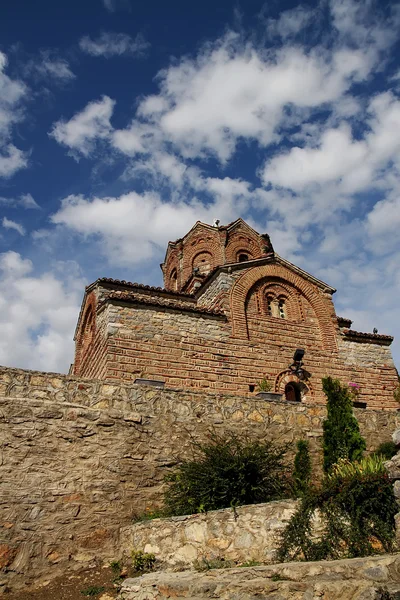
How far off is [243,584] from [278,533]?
4.96ft

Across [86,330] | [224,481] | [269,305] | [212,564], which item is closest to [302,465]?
[224,481]

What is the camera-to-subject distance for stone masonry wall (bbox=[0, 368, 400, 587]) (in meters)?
→ 6.73

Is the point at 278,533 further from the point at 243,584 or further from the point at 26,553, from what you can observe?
the point at 26,553

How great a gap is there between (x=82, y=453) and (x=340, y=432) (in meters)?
4.84

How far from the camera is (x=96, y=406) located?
8078 mm

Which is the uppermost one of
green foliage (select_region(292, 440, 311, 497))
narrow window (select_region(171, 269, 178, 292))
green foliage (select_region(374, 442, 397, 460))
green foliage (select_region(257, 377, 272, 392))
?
narrow window (select_region(171, 269, 178, 292))

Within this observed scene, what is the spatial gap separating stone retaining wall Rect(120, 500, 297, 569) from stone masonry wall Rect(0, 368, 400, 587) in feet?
3.09

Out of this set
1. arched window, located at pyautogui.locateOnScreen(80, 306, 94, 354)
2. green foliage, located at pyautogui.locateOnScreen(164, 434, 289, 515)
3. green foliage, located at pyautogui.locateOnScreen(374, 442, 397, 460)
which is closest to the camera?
green foliage, located at pyautogui.locateOnScreen(164, 434, 289, 515)

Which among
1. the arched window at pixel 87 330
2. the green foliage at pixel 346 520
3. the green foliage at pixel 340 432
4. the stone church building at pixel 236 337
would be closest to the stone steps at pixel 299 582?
the green foliage at pixel 346 520

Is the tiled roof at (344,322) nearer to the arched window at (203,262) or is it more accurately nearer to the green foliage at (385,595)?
the arched window at (203,262)

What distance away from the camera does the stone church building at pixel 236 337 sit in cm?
1384

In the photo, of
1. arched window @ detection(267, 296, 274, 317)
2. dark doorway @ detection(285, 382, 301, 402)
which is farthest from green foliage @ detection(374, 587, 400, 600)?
arched window @ detection(267, 296, 274, 317)

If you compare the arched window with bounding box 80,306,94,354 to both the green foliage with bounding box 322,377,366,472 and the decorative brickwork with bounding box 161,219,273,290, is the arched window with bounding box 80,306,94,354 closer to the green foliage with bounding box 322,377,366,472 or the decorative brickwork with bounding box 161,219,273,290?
the decorative brickwork with bounding box 161,219,273,290

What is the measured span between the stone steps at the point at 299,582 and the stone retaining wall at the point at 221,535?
3.36 ft
